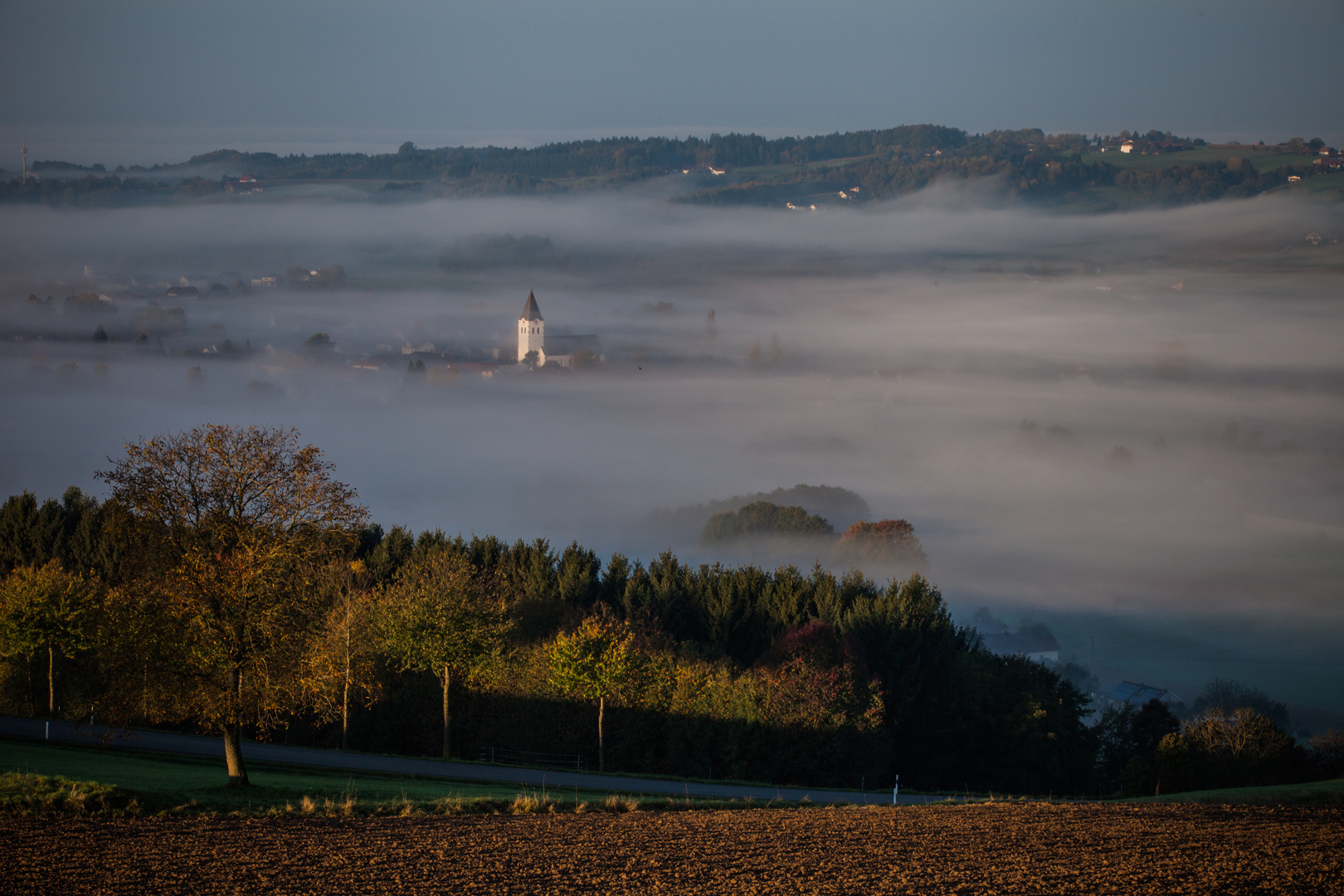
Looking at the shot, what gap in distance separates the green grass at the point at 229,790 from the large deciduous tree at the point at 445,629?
9.71 m

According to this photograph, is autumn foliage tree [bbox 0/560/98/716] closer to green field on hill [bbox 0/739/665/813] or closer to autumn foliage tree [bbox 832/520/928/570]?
green field on hill [bbox 0/739/665/813]

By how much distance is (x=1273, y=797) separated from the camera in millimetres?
24938

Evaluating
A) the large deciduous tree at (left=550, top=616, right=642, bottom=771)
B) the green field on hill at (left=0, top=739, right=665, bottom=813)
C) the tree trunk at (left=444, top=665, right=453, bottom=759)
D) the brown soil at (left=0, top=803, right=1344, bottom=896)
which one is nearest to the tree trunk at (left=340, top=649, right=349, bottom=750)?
the tree trunk at (left=444, top=665, right=453, bottom=759)

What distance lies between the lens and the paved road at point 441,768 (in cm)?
2941

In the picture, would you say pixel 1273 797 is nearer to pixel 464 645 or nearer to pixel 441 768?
pixel 441 768

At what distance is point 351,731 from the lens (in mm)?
41938

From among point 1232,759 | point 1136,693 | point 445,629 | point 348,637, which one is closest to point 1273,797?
point 1232,759

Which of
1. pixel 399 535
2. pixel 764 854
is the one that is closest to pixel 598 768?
pixel 764 854

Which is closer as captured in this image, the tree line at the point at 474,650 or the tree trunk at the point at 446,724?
the tree line at the point at 474,650

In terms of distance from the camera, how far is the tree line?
73.7ft

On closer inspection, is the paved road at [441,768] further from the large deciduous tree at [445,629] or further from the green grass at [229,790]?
the large deciduous tree at [445,629]

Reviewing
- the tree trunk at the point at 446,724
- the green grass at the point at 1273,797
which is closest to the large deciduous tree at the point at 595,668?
the tree trunk at the point at 446,724

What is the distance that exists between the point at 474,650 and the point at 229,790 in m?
17.9

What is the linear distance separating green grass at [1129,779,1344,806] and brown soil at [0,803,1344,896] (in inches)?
112
